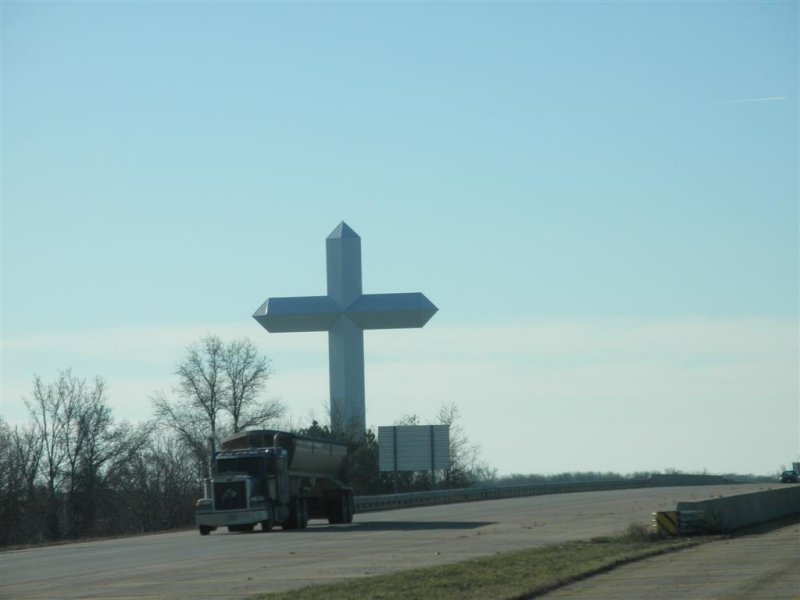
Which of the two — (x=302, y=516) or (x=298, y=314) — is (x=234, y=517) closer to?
(x=302, y=516)

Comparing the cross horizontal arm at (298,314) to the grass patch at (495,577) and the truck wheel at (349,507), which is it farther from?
the grass patch at (495,577)

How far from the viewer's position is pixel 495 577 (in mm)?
22031

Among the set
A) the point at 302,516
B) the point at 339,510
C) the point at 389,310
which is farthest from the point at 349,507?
the point at 389,310

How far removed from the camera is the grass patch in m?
19.6

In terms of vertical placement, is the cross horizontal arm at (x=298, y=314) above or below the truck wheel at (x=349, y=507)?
above

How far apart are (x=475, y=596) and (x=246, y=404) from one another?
242 feet

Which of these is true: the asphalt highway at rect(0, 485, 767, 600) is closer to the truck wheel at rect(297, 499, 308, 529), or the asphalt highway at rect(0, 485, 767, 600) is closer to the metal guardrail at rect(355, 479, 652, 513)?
the truck wheel at rect(297, 499, 308, 529)

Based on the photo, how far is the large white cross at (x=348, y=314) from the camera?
98.1 meters

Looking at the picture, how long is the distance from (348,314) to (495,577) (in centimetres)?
7739

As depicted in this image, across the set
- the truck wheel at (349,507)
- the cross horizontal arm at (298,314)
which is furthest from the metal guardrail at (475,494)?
the cross horizontal arm at (298,314)

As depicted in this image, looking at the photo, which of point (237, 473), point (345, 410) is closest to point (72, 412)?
point (345, 410)

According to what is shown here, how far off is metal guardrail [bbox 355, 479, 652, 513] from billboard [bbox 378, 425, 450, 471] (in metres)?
2.13

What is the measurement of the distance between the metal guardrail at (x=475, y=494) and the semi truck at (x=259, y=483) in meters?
15.1

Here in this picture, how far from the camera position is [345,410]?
95750 millimetres
